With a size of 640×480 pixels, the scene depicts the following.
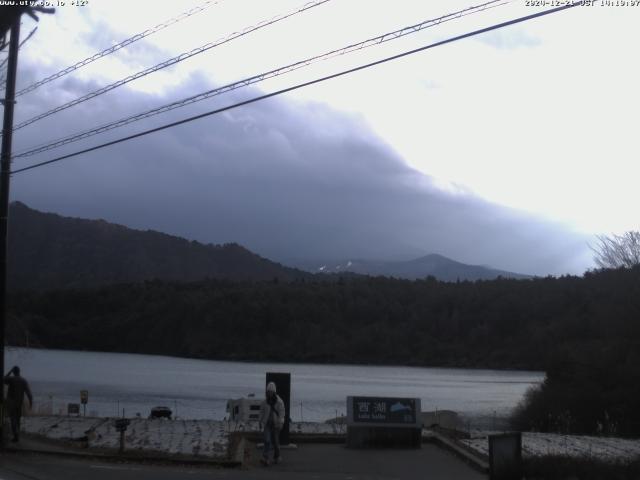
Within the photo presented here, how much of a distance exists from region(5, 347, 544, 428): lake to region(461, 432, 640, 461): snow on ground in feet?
77.7

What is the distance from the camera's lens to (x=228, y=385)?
273 ft

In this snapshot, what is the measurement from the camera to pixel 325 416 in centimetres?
4797

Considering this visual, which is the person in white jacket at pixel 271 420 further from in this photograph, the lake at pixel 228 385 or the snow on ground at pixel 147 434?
the lake at pixel 228 385

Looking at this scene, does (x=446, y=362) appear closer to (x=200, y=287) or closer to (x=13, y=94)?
(x=200, y=287)

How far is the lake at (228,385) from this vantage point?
182 ft

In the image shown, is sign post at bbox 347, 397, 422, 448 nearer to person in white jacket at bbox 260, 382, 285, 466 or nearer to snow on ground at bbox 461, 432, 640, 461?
snow on ground at bbox 461, 432, 640, 461

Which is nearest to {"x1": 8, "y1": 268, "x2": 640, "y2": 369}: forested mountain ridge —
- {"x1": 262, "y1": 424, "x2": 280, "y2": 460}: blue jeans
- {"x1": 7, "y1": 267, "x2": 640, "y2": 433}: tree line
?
{"x1": 7, "y1": 267, "x2": 640, "y2": 433}: tree line

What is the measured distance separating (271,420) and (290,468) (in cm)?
96

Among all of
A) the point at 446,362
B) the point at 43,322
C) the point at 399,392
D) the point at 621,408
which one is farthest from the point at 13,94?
the point at 43,322

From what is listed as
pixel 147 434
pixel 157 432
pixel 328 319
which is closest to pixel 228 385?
pixel 328 319

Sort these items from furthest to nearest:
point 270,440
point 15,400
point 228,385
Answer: point 228,385 → point 15,400 → point 270,440

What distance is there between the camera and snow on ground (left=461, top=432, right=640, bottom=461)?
16.3 meters

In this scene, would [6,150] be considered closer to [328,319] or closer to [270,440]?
[270,440]

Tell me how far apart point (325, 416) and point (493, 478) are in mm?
35285
